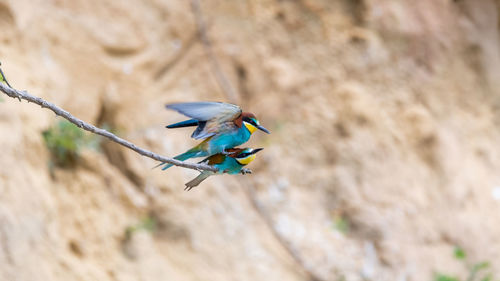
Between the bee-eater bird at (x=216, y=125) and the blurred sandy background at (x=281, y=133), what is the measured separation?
1291 mm

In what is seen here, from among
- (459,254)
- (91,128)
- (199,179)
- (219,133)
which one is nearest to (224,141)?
(219,133)

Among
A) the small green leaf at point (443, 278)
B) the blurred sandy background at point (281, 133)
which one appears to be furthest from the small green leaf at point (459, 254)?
the small green leaf at point (443, 278)

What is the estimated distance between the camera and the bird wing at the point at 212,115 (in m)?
1.35

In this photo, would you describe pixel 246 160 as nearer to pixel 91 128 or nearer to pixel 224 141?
pixel 224 141

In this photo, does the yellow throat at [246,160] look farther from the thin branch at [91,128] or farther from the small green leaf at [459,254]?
the small green leaf at [459,254]

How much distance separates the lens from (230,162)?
141cm

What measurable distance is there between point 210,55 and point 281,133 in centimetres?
67

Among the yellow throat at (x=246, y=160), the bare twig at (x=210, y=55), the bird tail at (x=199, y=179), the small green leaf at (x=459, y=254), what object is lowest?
the bird tail at (x=199, y=179)

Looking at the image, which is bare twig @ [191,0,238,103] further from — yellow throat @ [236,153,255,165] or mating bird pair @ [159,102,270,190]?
yellow throat @ [236,153,255,165]

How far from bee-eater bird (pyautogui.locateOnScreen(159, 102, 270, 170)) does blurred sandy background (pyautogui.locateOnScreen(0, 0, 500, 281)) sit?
1.29 meters

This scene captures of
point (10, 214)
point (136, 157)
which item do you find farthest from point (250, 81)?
point (10, 214)

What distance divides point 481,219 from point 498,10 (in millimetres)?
1617

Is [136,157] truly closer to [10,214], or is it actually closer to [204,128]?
[10,214]

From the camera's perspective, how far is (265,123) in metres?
3.65
